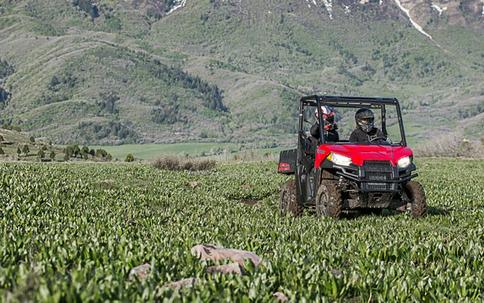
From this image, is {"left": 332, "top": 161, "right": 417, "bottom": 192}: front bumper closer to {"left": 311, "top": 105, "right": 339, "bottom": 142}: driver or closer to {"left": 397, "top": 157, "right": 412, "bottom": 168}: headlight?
{"left": 397, "top": 157, "right": 412, "bottom": 168}: headlight

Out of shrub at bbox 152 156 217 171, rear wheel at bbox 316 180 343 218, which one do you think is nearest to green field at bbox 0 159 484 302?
rear wheel at bbox 316 180 343 218

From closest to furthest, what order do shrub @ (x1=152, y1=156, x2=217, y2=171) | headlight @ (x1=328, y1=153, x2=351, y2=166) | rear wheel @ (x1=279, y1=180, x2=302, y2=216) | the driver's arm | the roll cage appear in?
1. headlight @ (x1=328, y1=153, x2=351, y2=166)
2. the roll cage
3. the driver's arm
4. rear wheel @ (x1=279, y1=180, x2=302, y2=216)
5. shrub @ (x1=152, y1=156, x2=217, y2=171)

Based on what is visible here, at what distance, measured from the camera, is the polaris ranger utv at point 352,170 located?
13.1 metres

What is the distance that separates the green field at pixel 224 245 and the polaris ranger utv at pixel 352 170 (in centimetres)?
47

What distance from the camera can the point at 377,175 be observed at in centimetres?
1307

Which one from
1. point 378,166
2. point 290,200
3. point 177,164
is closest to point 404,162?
point 378,166

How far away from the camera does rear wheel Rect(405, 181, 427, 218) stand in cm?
1350

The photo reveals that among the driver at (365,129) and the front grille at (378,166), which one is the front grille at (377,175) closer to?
the front grille at (378,166)

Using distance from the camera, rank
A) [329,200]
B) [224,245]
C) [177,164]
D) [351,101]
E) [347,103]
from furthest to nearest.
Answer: [177,164] < [347,103] < [351,101] < [329,200] < [224,245]

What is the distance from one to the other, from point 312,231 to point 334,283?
177 inches

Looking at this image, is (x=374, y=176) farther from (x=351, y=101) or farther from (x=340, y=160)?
(x=351, y=101)

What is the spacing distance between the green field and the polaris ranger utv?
0.47 metres

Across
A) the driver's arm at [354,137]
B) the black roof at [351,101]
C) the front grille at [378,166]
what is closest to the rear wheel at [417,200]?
the front grille at [378,166]

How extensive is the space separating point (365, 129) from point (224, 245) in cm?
614
